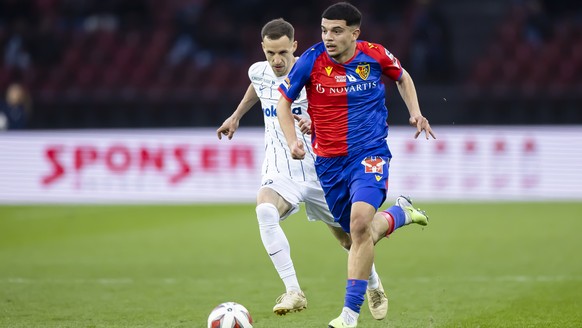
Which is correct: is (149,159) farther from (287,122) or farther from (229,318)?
(229,318)

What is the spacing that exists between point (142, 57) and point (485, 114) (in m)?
7.90

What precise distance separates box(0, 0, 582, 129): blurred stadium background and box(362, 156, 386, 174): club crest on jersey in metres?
13.0

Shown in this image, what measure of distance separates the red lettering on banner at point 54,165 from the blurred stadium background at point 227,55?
9.58ft

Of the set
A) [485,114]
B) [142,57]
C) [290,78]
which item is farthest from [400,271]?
[142,57]

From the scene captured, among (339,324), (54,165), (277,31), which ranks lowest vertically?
(54,165)

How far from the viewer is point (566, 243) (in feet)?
40.8

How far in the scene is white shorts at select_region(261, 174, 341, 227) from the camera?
7.79m

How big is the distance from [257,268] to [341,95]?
4249mm

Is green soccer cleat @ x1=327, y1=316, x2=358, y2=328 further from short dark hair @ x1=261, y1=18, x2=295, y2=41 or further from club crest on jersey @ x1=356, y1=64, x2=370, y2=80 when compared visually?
short dark hair @ x1=261, y1=18, x2=295, y2=41

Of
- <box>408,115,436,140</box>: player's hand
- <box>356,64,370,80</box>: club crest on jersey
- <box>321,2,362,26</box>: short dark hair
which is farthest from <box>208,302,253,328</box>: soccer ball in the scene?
<box>321,2,362,26</box>: short dark hair

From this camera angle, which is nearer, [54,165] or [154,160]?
[154,160]

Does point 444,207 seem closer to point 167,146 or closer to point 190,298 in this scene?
point 167,146

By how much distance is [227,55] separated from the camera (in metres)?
22.2

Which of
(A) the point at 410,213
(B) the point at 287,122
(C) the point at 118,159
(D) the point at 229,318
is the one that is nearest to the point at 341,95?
(B) the point at 287,122
